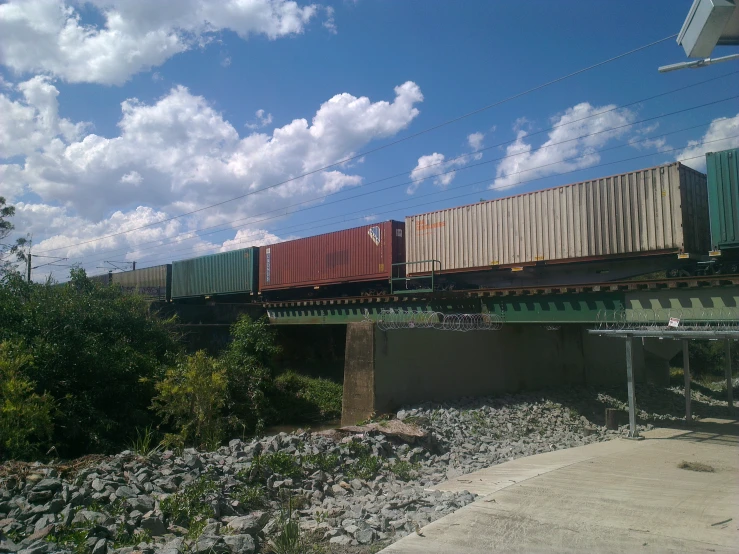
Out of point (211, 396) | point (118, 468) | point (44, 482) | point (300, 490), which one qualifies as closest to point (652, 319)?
point (300, 490)

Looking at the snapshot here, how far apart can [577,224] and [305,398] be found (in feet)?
46.1

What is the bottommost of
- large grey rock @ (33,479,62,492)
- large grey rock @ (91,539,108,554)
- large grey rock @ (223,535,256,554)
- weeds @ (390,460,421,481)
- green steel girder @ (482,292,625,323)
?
weeds @ (390,460,421,481)

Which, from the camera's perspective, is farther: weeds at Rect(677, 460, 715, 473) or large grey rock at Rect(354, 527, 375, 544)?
weeds at Rect(677, 460, 715, 473)

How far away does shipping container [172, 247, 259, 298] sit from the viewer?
3106cm

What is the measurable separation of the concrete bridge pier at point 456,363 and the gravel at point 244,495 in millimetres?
3847

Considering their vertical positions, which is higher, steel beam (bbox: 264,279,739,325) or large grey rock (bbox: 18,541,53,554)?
steel beam (bbox: 264,279,739,325)

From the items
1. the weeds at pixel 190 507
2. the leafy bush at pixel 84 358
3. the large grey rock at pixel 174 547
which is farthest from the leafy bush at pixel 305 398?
the large grey rock at pixel 174 547

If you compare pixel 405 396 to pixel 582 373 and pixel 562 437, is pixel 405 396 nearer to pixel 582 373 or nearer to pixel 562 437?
pixel 562 437

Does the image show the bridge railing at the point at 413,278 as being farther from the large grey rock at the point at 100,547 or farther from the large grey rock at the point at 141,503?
the large grey rock at the point at 100,547

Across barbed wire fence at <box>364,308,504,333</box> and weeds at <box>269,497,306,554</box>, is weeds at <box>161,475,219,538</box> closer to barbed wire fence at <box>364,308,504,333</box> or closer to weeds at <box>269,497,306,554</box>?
weeds at <box>269,497,306,554</box>

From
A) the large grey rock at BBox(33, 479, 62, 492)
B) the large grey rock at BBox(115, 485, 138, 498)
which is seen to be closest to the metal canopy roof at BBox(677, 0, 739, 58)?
the large grey rock at BBox(115, 485, 138, 498)

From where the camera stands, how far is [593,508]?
7.13 metres

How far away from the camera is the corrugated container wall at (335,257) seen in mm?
22609

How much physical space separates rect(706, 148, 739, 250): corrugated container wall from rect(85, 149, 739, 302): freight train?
0.07 ft
